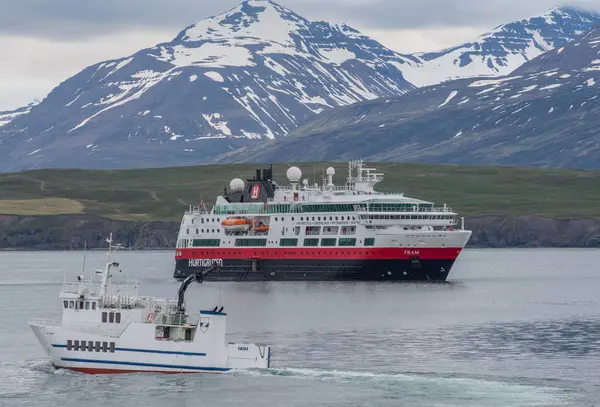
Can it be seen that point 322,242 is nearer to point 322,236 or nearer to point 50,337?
point 322,236

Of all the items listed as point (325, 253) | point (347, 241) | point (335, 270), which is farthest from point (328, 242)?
point (335, 270)

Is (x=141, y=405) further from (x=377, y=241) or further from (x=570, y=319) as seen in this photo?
(x=377, y=241)

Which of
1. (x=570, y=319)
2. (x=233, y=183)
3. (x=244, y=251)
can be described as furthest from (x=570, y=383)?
(x=233, y=183)

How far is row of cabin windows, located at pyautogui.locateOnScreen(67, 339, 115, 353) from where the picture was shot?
77.3 meters

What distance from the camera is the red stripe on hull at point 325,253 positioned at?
499 ft

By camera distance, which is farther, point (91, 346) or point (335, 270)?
point (335, 270)

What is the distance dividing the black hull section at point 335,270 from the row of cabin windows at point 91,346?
253 ft

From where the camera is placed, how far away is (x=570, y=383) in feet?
251

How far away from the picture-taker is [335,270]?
156 m

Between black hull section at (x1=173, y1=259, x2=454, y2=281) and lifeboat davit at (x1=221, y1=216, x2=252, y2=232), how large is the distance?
12.2ft

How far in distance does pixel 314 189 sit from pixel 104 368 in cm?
8367

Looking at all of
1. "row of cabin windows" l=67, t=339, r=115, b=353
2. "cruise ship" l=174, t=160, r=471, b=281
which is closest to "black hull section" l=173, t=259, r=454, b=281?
"cruise ship" l=174, t=160, r=471, b=281

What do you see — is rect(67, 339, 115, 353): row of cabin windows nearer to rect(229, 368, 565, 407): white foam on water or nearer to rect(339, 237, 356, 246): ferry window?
rect(229, 368, 565, 407): white foam on water

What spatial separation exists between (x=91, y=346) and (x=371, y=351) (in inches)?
792
